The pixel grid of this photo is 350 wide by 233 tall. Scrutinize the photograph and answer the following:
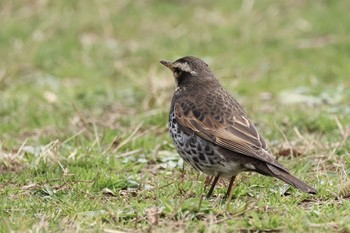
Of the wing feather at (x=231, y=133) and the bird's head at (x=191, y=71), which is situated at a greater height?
the bird's head at (x=191, y=71)

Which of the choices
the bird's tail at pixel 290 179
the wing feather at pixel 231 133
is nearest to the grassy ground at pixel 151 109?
the bird's tail at pixel 290 179

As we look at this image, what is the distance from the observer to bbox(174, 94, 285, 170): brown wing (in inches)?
271

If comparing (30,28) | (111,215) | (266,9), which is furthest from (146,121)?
(266,9)

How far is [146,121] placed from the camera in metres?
10.4

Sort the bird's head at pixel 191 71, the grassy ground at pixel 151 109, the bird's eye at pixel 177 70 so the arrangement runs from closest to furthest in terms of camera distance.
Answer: the grassy ground at pixel 151 109, the bird's head at pixel 191 71, the bird's eye at pixel 177 70

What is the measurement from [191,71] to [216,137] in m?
1.09

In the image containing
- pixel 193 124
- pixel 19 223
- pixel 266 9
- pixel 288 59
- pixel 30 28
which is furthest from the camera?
pixel 266 9

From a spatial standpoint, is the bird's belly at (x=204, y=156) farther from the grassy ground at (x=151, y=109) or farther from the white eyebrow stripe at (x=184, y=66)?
the white eyebrow stripe at (x=184, y=66)

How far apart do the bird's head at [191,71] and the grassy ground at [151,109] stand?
0.90m

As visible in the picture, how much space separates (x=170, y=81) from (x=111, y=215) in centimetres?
587

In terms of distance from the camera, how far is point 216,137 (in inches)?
279

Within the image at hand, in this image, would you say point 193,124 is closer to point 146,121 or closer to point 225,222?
point 225,222

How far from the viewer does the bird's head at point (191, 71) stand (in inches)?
313

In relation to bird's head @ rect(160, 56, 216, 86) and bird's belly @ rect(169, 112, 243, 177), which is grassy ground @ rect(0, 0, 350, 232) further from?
bird's head @ rect(160, 56, 216, 86)
